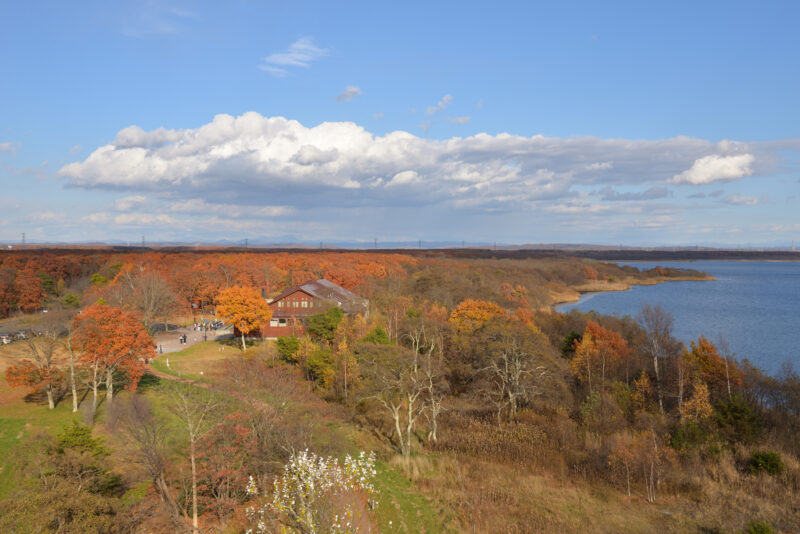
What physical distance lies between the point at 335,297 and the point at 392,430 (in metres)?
29.1

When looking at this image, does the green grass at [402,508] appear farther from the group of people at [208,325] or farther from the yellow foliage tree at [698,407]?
the group of people at [208,325]

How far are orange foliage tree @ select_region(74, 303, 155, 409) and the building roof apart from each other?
22.3 m

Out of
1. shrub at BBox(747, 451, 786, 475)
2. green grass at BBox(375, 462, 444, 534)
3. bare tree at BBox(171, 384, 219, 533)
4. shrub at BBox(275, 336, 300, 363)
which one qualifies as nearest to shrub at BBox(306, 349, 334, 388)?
shrub at BBox(275, 336, 300, 363)

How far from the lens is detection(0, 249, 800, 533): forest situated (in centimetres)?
1773

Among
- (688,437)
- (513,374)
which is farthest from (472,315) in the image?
(688,437)

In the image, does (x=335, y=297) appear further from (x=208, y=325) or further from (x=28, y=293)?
(x=28, y=293)

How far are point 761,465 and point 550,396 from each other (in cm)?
1265

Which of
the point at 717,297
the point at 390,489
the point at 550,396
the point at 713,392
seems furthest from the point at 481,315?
the point at 717,297

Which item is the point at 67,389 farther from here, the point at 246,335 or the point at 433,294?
the point at 433,294

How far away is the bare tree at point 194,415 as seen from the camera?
1811cm

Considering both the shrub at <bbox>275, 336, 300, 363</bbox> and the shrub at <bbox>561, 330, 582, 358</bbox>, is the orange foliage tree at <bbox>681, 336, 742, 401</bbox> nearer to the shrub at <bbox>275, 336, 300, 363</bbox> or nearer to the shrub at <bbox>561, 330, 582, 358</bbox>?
the shrub at <bbox>561, 330, 582, 358</bbox>

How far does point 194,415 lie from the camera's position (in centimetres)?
2109

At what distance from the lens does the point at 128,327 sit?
109 feet

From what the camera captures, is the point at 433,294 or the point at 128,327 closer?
the point at 128,327
